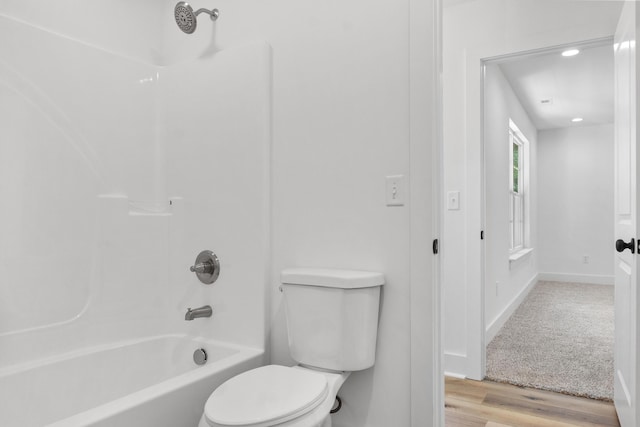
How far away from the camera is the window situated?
5.01 m

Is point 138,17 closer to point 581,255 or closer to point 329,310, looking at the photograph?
point 329,310

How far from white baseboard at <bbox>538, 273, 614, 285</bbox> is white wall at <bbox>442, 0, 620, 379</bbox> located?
4.39 metres

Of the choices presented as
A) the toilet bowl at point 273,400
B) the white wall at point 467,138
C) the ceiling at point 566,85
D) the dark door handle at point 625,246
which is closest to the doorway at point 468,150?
the white wall at point 467,138

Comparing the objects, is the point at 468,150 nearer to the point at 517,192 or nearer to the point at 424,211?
the point at 424,211

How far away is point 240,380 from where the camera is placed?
1340 millimetres

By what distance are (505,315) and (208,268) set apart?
3.02 m

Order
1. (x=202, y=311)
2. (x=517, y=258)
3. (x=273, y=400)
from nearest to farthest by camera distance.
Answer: (x=273, y=400) < (x=202, y=311) < (x=517, y=258)

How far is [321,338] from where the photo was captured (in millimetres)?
1486

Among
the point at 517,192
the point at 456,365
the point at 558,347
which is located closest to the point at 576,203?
the point at 517,192

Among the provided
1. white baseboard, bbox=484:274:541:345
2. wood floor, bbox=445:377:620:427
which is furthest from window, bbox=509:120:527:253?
wood floor, bbox=445:377:620:427

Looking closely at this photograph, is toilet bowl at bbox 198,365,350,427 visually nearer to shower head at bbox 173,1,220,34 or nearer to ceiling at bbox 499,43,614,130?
shower head at bbox 173,1,220,34

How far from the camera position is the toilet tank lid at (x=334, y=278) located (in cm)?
144

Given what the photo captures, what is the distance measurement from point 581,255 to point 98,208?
21.1 feet

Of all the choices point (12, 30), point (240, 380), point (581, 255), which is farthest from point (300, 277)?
point (581, 255)
